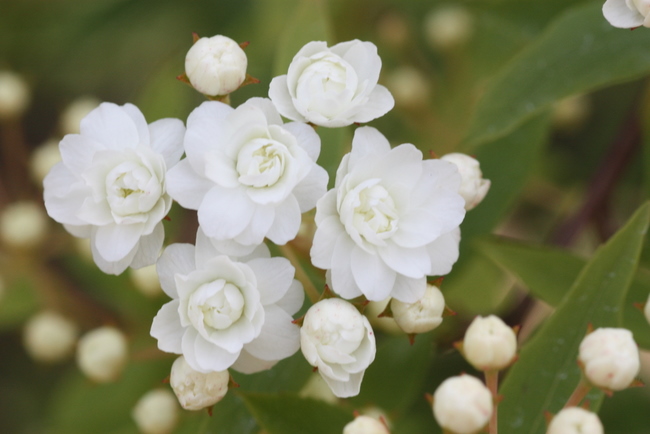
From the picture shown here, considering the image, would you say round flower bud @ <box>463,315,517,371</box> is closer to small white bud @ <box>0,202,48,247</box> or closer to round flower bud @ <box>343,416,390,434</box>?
round flower bud @ <box>343,416,390,434</box>

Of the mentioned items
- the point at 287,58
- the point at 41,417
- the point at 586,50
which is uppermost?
the point at 586,50

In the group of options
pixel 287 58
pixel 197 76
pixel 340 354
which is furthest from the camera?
pixel 287 58

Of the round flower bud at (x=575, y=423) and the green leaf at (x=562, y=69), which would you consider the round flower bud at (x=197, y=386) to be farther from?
the green leaf at (x=562, y=69)

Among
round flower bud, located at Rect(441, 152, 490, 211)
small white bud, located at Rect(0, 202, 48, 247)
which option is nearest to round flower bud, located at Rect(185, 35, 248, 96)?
round flower bud, located at Rect(441, 152, 490, 211)

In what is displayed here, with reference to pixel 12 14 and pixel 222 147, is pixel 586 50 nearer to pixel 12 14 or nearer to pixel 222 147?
pixel 222 147

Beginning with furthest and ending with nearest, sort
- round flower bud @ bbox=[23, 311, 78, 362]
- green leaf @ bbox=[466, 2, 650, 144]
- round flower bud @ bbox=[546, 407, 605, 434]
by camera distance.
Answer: round flower bud @ bbox=[23, 311, 78, 362] → green leaf @ bbox=[466, 2, 650, 144] → round flower bud @ bbox=[546, 407, 605, 434]

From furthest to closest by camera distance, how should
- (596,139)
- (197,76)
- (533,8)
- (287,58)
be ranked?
(596,139)
(533,8)
(287,58)
(197,76)

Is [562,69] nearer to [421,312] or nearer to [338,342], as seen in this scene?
[421,312]

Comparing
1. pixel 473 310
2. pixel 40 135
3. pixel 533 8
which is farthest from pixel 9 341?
pixel 533 8
